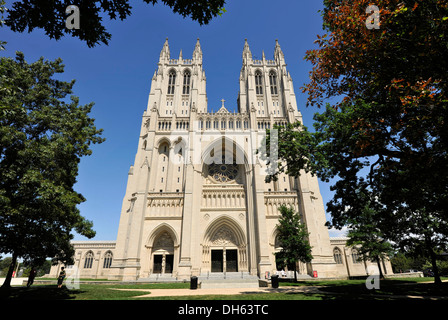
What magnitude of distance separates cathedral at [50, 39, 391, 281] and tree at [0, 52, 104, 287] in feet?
48.1

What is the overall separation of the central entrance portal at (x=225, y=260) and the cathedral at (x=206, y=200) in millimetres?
119

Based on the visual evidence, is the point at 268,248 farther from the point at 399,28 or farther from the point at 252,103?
the point at 399,28

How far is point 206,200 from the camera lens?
99.1ft

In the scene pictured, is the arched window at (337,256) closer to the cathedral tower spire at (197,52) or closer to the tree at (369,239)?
the tree at (369,239)

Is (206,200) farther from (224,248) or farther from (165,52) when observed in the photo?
(165,52)

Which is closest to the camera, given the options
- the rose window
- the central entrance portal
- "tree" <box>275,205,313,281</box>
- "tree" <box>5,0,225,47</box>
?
"tree" <box>5,0,225,47</box>

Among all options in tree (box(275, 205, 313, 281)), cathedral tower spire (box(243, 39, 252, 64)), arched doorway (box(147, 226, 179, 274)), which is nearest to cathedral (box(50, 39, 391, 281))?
arched doorway (box(147, 226, 179, 274))

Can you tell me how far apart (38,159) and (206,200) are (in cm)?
2185

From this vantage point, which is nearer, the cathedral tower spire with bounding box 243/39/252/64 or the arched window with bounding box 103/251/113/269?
the arched window with bounding box 103/251/113/269

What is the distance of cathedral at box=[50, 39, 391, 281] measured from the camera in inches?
1029

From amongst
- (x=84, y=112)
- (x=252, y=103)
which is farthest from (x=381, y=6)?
(x=252, y=103)

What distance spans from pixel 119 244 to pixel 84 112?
19.5 metres

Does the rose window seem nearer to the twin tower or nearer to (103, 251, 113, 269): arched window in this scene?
the twin tower

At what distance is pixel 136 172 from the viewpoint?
101 feet
